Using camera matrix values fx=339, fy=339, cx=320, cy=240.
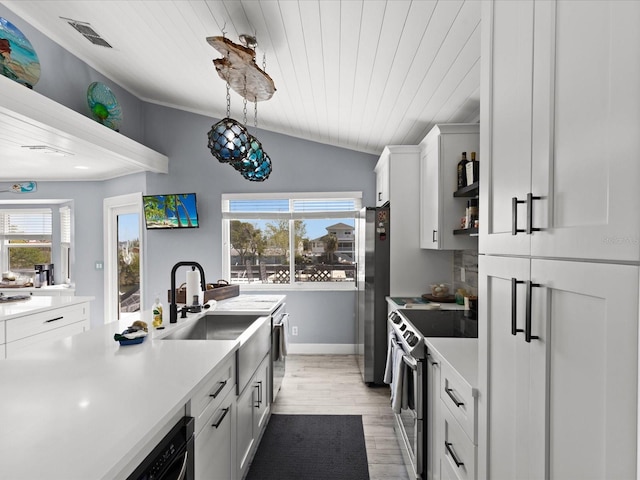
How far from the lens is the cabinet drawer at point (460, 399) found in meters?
1.23

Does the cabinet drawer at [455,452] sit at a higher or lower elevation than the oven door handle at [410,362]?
lower

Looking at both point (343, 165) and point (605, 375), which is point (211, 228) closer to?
point (343, 165)

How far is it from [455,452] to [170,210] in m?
4.01

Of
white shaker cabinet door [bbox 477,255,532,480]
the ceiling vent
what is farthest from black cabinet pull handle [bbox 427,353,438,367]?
the ceiling vent

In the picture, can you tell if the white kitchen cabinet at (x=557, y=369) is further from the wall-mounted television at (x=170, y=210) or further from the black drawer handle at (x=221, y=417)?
the wall-mounted television at (x=170, y=210)

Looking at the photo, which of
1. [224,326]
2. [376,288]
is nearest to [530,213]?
[224,326]

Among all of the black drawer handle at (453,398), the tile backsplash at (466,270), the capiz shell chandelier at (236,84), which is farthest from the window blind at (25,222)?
the black drawer handle at (453,398)

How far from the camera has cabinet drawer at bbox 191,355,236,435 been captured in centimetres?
125

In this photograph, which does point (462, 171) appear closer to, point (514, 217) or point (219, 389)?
point (514, 217)

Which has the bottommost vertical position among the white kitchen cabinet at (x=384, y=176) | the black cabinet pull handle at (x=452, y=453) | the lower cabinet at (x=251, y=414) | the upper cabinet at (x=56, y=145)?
the lower cabinet at (x=251, y=414)

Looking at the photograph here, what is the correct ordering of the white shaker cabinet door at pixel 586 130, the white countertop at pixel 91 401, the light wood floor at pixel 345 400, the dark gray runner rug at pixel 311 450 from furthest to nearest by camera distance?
the light wood floor at pixel 345 400, the dark gray runner rug at pixel 311 450, the white countertop at pixel 91 401, the white shaker cabinet door at pixel 586 130

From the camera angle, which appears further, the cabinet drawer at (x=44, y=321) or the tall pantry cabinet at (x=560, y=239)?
the cabinet drawer at (x=44, y=321)

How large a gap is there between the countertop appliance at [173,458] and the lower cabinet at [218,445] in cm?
10

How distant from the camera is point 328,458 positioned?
2.25 metres
